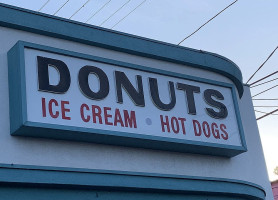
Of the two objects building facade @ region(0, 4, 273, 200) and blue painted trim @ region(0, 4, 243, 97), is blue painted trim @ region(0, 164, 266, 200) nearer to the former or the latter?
building facade @ region(0, 4, 273, 200)

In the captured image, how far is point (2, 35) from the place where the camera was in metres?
9.23

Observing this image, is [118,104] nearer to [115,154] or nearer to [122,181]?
[115,154]

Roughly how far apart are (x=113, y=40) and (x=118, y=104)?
1319mm

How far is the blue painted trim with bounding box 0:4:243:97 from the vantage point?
9414mm

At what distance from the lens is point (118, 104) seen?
974 cm

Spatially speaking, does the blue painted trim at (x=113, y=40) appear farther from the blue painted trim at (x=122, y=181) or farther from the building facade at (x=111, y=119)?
the blue painted trim at (x=122, y=181)

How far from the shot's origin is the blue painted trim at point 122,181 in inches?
328

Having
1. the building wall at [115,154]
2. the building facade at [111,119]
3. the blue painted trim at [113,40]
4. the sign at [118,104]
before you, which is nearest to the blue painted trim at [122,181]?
the building facade at [111,119]

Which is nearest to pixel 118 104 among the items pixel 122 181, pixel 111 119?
pixel 111 119

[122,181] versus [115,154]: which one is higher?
[115,154]

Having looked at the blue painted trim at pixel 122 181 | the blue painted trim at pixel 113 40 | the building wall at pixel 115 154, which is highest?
the blue painted trim at pixel 113 40

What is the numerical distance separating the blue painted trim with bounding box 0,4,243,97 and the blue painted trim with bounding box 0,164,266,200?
7.58 feet

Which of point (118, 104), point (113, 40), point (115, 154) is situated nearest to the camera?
point (115, 154)

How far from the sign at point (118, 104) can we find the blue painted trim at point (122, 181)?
1.83 feet
